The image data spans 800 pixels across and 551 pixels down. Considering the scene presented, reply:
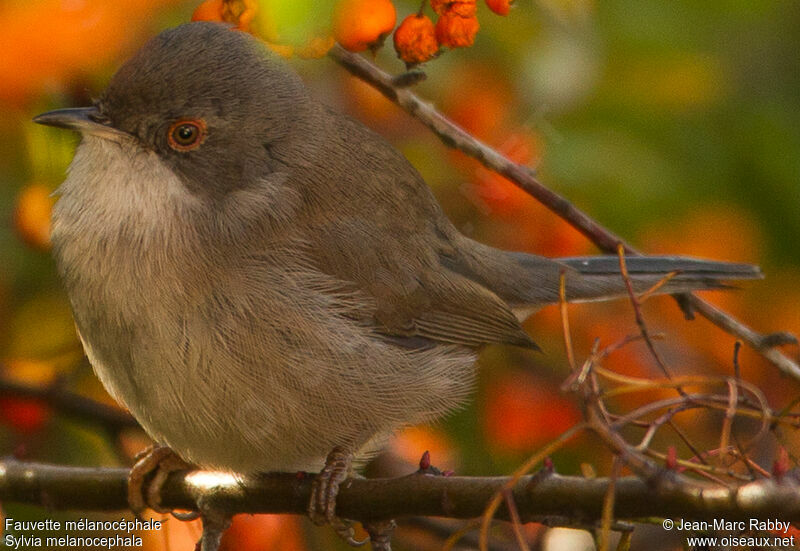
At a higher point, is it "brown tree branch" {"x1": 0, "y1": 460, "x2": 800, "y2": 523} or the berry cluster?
the berry cluster

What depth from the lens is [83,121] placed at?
3635mm

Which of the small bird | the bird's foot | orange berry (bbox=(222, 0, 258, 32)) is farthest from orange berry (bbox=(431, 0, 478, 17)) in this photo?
the bird's foot

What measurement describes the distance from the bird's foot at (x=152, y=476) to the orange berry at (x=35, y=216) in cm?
94

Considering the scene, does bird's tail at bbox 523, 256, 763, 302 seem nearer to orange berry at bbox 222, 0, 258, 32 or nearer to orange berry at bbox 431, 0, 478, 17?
orange berry at bbox 431, 0, 478, 17

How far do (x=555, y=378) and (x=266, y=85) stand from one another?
6.82 feet

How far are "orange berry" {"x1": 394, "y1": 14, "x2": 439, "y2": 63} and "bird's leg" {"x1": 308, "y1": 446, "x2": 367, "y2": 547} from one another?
151 centimetres

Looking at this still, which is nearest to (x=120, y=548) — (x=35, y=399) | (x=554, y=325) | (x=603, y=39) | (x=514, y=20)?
(x=35, y=399)

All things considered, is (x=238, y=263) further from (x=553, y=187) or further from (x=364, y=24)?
(x=553, y=187)

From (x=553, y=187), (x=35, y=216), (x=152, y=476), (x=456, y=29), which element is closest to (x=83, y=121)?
(x=35, y=216)

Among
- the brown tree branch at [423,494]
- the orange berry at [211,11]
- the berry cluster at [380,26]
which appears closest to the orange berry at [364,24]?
the berry cluster at [380,26]

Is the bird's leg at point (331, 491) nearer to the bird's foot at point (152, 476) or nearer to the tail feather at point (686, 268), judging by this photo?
the bird's foot at point (152, 476)

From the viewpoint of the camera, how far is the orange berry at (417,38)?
3457mm

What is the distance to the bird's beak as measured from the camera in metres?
3.59

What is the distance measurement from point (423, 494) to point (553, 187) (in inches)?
79.1
